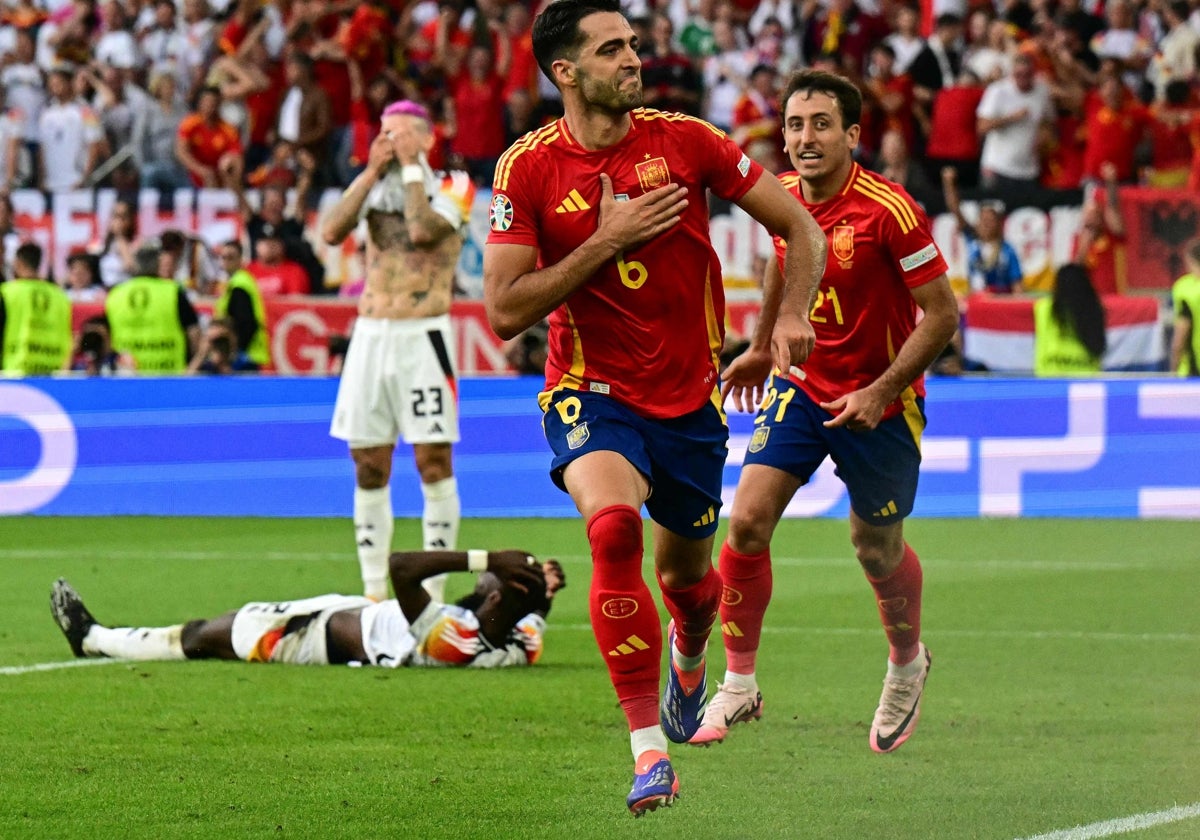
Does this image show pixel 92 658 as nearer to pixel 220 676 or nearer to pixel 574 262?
pixel 220 676

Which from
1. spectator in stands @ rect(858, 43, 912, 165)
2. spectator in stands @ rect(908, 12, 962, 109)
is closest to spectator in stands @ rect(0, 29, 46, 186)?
spectator in stands @ rect(858, 43, 912, 165)

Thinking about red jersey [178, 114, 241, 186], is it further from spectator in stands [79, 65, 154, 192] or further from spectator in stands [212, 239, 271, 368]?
spectator in stands [212, 239, 271, 368]

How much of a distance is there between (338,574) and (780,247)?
5.61 meters

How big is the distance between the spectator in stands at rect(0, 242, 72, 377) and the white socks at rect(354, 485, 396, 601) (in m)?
7.54

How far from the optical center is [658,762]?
17.0 feet

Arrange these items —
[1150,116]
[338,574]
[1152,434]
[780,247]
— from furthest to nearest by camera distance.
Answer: [1150,116], [1152,434], [338,574], [780,247]

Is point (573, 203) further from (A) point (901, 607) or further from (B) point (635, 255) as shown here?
(A) point (901, 607)

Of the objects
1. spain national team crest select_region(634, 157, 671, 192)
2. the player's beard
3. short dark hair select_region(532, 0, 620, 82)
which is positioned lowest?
spain national team crest select_region(634, 157, 671, 192)

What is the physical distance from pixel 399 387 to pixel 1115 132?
428 inches

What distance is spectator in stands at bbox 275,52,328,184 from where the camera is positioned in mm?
21359

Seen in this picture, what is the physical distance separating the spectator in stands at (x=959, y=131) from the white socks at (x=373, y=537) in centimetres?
1069

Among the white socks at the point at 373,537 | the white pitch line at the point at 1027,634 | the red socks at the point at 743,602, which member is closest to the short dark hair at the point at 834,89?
the red socks at the point at 743,602

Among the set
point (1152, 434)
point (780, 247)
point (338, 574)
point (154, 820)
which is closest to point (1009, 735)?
point (780, 247)

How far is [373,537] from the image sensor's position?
32.8 ft
